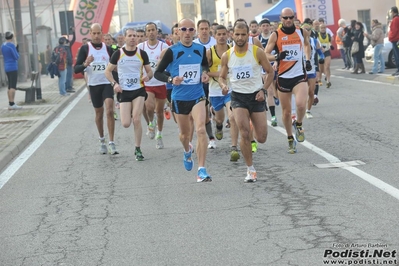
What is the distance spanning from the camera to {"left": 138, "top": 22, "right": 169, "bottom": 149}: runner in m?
13.9

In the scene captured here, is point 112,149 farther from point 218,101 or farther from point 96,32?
point 218,101

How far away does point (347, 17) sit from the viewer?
5884 cm

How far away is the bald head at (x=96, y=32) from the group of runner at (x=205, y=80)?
2 centimetres

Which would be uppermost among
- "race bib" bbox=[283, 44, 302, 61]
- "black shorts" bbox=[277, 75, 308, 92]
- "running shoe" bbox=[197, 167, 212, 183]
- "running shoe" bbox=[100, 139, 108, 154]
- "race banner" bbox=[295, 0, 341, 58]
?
"race banner" bbox=[295, 0, 341, 58]

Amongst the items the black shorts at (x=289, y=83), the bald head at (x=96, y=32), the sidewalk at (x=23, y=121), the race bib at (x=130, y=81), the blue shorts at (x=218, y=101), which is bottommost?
the sidewalk at (x=23, y=121)

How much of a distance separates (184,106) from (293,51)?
7.63 ft

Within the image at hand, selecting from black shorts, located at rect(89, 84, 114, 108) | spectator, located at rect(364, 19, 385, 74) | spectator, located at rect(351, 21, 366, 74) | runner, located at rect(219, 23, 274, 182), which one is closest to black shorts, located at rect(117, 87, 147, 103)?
black shorts, located at rect(89, 84, 114, 108)

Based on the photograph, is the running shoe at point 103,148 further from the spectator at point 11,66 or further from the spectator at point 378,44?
the spectator at point 378,44

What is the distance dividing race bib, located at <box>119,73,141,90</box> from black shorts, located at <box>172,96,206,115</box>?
218 centimetres

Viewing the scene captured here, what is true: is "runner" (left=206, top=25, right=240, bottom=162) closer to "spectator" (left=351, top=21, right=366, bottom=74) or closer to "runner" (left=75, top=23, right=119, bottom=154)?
"runner" (left=75, top=23, right=119, bottom=154)

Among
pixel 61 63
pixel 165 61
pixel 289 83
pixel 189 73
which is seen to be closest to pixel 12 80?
pixel 61 63

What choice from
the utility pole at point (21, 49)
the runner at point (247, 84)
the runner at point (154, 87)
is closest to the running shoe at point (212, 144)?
the runner at point (154, 87)

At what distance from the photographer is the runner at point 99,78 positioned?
13586 millimetres

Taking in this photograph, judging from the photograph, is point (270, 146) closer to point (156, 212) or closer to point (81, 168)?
point (81, 168)
